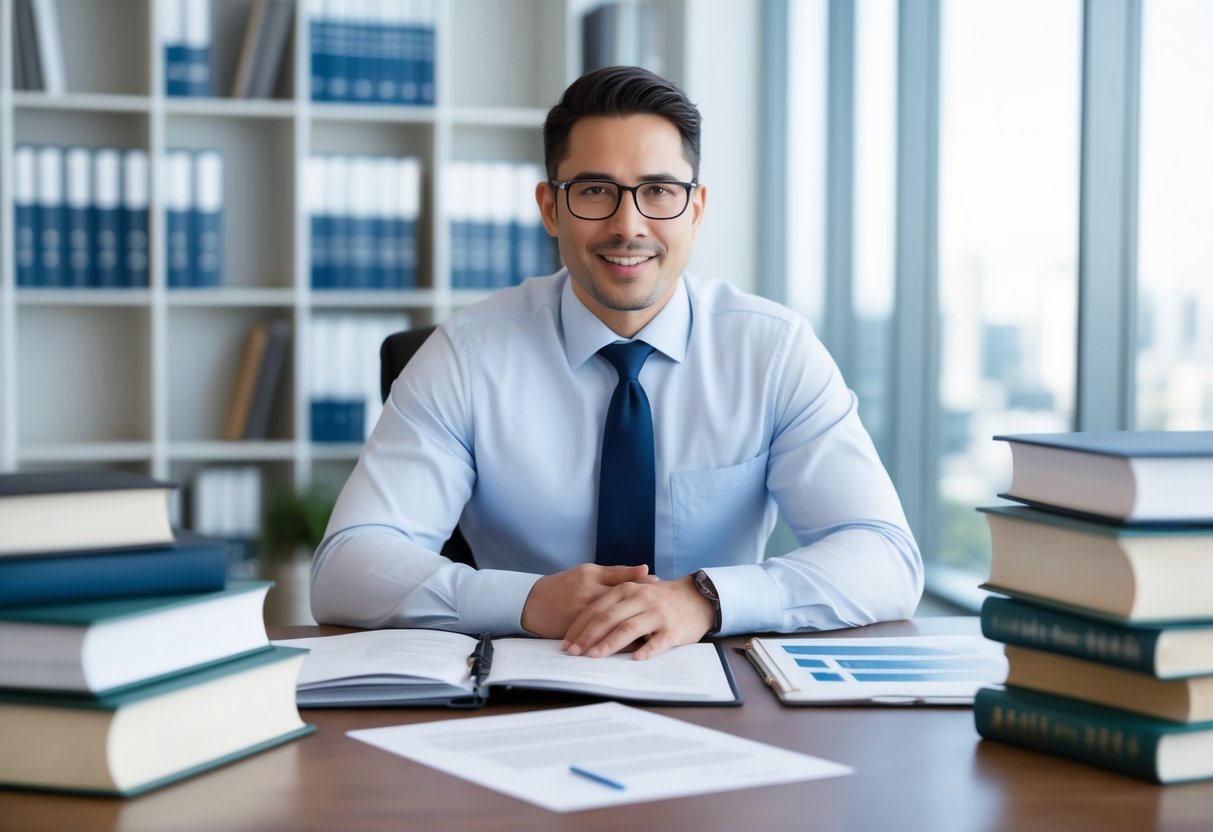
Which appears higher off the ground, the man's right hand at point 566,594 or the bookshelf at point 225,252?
the bookshelf at point 225,252

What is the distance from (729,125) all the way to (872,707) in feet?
9.33

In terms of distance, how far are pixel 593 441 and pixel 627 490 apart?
96 millimetres

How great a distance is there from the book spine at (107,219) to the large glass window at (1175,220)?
2.48 m

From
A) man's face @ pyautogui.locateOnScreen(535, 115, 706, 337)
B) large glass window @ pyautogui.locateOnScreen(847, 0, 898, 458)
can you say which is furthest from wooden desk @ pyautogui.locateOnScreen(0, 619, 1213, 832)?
large glass window @ pyautogui.locateOnScreen(847, 0, 898, 458)

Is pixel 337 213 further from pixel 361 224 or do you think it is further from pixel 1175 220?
pixel 1175 220

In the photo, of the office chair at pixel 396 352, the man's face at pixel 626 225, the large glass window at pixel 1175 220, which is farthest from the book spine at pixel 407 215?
the large glass window at pixel 1175 220

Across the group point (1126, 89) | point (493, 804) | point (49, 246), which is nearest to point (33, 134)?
point (49, 246)

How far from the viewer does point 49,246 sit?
339cm

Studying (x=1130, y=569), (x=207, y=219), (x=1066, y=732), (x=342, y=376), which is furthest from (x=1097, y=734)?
(x=207, y=219)

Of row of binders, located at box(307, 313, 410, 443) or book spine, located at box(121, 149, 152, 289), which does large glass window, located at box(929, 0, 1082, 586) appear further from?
book spine, located at box(121, 149, 152, 289)

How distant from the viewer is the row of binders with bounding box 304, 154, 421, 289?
3529 millimetres

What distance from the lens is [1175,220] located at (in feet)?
7.23

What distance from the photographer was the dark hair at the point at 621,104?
5.86 ft

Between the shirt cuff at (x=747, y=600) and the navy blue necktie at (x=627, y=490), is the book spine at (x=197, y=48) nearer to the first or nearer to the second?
the navy blue necktie at (x=627, y=490)
